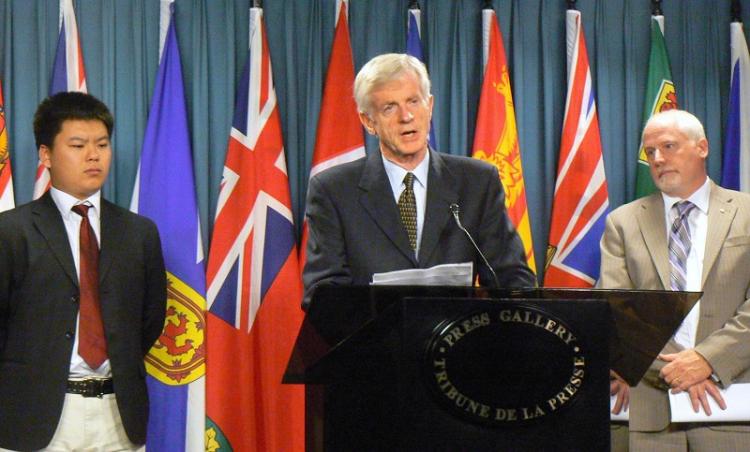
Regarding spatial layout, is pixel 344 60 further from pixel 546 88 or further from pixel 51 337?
pixel 51 337

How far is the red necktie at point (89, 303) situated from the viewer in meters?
3.38

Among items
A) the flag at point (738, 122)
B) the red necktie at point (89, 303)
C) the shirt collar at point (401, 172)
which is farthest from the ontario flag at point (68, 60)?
the flag at point (738, 122)

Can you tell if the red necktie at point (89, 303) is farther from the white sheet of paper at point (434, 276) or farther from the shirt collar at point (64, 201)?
the white sheet of paper at point (434, 276)

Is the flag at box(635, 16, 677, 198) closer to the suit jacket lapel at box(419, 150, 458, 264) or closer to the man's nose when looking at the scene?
the suit jacket lapel at box(419, 150, 458, 264)

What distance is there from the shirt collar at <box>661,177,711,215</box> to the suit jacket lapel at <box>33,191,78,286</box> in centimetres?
226

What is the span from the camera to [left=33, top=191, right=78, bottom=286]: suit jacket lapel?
341cm

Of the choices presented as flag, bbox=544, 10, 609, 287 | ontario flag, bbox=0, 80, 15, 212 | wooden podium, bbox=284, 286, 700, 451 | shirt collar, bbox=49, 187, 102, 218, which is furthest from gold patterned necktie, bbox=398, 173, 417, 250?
ontario flag, bbox=0, 80, 15, 212

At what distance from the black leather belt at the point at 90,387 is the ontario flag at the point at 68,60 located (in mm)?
1348

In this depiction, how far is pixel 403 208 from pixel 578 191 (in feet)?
6.30

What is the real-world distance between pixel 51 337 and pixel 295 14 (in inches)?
76.3

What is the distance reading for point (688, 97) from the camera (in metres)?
4.80


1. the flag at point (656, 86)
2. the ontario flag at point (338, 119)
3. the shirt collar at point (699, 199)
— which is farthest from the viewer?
the flag at point (656, 86)

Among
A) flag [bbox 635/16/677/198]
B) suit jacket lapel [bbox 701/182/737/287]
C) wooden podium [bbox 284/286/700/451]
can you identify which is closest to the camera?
wooden podium [bbox 284/286/700/451]

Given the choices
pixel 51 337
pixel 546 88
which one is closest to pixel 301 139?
pixel 546 88
